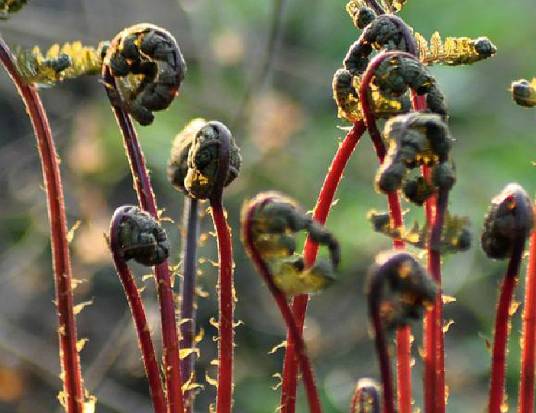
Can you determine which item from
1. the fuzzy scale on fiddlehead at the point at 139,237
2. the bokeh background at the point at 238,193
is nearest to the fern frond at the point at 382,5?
the fuzzy scale on fiddlehead at the point at 139,237

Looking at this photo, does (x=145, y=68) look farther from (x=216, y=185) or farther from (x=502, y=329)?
(x=502, y=329)

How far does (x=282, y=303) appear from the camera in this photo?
91 centimetres

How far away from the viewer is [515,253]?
928mm

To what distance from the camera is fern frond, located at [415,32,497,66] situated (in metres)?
1.00

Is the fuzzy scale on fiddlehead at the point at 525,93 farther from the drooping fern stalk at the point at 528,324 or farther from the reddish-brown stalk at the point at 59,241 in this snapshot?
the reddish-brown stalk at the point at 59,241

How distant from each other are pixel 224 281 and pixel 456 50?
29 centimetres

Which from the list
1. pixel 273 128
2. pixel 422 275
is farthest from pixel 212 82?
pixel 422 275

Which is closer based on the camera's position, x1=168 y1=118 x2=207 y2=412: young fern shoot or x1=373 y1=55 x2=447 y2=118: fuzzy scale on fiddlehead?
x1=373 y1=55 x2=447 y2=118: fuzzy scale on fiddlehead

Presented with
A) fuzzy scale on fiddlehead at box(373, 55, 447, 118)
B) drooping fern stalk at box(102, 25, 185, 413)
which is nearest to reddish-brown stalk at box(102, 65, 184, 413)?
drooping fern stalk at box(102, 25, 185, 413)

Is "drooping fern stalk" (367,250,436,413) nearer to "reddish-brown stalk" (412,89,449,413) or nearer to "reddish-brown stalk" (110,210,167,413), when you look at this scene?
"reddish-brown stalk" (412,89,449,413)

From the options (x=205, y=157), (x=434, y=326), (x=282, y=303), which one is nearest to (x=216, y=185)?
(x=205, y=157)

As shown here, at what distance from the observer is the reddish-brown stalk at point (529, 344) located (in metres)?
1.01

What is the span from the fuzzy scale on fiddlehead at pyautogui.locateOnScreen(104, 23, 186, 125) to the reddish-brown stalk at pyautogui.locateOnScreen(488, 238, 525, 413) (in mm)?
320

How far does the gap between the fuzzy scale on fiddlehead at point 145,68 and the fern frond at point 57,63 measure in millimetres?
40
